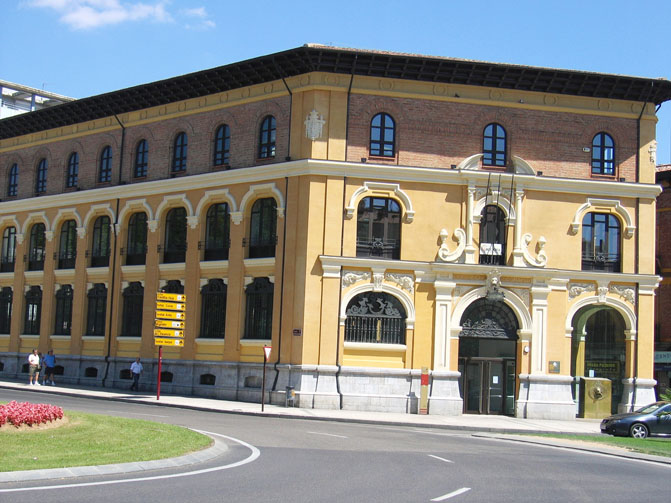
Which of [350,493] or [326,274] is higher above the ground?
[326,274]

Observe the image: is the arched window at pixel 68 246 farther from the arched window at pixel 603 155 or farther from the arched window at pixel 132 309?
the arched window at pixel 603 155

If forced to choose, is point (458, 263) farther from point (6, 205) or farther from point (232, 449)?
point (6, 205)

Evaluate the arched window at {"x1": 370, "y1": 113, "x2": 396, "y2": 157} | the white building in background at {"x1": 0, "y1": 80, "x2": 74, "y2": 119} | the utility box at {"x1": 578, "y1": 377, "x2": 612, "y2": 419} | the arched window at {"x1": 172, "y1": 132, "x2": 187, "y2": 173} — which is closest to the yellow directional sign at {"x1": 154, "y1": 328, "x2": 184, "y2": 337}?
the arched window at {"x1": 172, "y1": 132, "x2": 187, "y2": 173}

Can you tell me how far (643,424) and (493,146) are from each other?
13.9m

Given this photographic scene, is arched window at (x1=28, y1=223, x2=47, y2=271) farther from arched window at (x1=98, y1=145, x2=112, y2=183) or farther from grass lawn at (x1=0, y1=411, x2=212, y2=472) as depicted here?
grass lawn at (x1=0, y1=411, x2=212, y2=472)

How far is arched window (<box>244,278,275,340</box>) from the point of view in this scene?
38188 millimetres

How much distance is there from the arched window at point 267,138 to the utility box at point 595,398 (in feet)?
53.9

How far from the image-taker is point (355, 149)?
122ft

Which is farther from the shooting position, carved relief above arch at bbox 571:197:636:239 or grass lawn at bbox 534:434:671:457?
carved relief above arch at bbox 571:197:636:239

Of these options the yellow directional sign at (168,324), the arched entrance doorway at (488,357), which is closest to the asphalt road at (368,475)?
the arched entrance doorway at (488,357)

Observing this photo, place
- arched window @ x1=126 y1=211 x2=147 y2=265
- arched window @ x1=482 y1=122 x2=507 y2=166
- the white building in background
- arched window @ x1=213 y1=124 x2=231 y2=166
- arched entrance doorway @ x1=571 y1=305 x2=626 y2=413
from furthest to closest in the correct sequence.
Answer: the white building in background < arched window @ x1=126 y1=211 x2=147 y2=265 < arched window @ x1=213 y1=124 x2=231 y2=166 < arched entrance doorway @ x1=571 y1=305 x2=626 y2=413 < arched window @ x1=482 y1=122 x2=507 y2=166

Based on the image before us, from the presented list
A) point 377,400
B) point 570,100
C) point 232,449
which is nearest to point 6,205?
point 377,400

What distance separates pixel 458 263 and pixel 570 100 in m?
8.89

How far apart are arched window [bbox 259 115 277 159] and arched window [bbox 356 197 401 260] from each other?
4854 millimetres
